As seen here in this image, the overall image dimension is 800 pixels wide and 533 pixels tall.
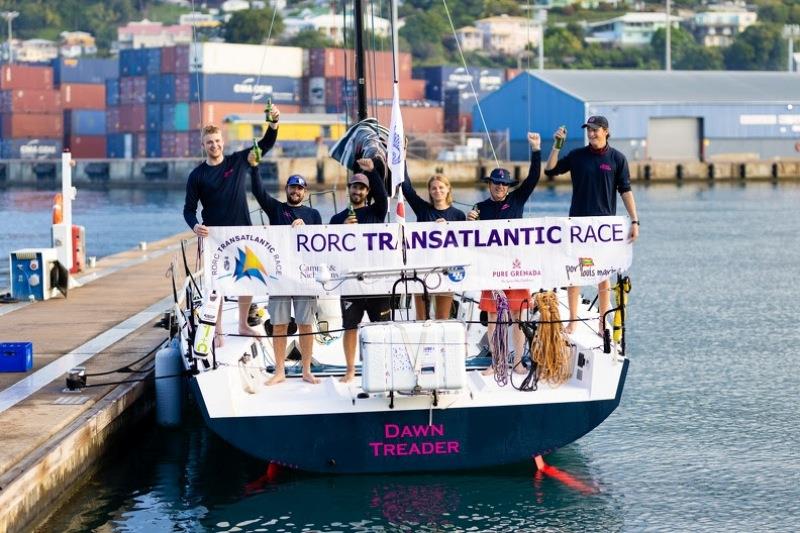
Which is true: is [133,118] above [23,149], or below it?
above

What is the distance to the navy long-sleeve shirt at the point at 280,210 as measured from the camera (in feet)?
35.8

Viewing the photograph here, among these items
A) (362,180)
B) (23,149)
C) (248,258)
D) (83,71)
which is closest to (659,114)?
(23,149)

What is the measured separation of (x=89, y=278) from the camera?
21.6 meters

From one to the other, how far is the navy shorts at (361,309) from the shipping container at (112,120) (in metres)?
101

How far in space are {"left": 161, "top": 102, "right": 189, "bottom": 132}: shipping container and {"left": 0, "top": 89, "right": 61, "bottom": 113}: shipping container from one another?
18113 mm

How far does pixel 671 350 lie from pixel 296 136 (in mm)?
81862

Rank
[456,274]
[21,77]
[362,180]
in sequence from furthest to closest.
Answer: [21,77] < [362,180] < [456,274]

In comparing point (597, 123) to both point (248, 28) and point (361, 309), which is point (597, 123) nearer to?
point (361, 309)

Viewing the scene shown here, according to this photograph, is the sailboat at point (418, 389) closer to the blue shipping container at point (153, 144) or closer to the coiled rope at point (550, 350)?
the coiled rope at point (550, 350)

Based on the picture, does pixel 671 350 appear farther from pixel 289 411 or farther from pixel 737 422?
pixel 289 411

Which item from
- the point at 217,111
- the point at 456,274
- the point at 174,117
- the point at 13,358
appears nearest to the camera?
the point at 456,274

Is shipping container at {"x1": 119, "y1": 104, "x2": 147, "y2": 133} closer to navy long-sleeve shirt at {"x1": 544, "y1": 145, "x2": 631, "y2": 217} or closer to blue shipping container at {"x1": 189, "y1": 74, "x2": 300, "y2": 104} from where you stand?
blue shipping container at {"x1": 189, "y1": 74, "x2": 300, "y2": 104}

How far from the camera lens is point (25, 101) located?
119 metres

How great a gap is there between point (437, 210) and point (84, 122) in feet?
361
